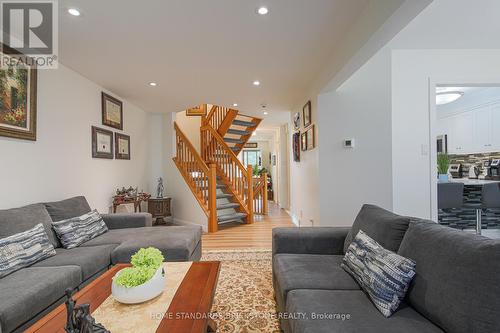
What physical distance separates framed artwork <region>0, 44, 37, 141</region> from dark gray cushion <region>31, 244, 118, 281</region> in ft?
3.85

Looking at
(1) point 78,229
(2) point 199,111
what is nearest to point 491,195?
(1) point 78,229

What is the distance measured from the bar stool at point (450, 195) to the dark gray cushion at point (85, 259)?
394cm

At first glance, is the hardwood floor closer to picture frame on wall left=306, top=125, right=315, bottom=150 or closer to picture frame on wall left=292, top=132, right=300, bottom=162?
picture frame on wall left=292, top=132, right=300, bottom=162

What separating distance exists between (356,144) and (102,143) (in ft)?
11.6

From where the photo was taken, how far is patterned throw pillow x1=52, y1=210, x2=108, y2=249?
7.44 feet

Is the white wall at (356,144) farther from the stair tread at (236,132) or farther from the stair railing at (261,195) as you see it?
the stair tread at (236,132)

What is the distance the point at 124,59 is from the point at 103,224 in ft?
6.13

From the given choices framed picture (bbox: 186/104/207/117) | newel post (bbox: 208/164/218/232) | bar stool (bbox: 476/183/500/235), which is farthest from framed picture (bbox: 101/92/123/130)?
bar stool (bbox: 476/183/500/235)

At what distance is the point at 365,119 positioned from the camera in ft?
10.1

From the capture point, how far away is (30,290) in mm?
1439

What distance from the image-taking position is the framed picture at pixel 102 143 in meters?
3.37

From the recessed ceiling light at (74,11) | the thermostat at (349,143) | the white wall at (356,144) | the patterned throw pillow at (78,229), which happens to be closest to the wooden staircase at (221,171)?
the patterned throw pillow at (78,229)

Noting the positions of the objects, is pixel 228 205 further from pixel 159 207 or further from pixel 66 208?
pixel 66 208

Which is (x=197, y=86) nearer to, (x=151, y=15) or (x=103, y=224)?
(x=151, y=15)
